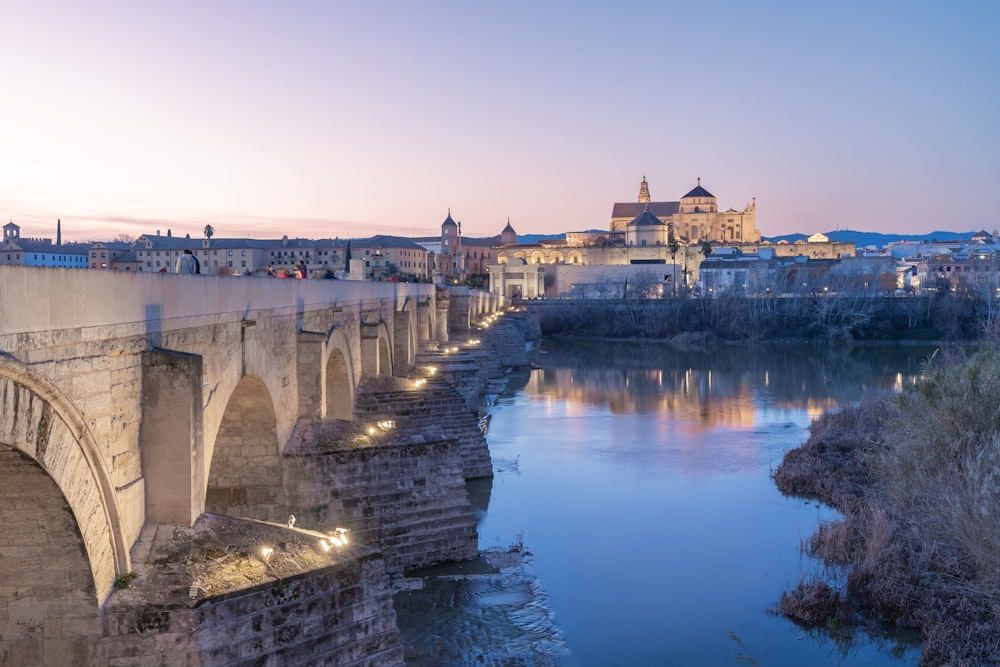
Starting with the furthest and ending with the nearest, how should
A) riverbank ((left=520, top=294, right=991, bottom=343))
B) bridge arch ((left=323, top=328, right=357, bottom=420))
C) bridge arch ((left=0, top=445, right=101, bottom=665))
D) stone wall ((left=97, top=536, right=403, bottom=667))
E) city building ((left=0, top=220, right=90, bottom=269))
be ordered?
riverbank ((left=520, top=294, right=991, bottom=343)), bridge arch ((left=323, top=328, right=357, bottom=420)), city building ((left=0, top=220, right=90, bottom=269)), stone wall ((left=97, top=536, right=403, bottom=667)), bridge arch ((left=0, top=445, right=101, bottom=665))

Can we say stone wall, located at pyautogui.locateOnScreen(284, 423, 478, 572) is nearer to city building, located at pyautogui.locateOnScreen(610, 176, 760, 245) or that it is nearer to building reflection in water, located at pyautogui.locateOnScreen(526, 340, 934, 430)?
building reflection in water, located at pyautogui.locateOnScreen(526, 340, 934, 430)

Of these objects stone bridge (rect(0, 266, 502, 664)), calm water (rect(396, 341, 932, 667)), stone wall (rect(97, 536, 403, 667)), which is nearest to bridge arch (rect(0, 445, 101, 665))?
stone bridge (rect(0, 266, 502, 664))

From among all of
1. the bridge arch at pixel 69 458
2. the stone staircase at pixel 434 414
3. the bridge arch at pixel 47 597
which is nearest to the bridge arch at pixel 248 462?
the bridge arch at pixel 69 458

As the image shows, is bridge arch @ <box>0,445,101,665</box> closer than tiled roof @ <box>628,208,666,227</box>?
Yes

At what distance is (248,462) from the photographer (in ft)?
32.5

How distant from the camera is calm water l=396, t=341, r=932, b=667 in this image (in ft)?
31.2

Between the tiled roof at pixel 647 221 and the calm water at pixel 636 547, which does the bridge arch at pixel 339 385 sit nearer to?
the calm water at pixel 636 547

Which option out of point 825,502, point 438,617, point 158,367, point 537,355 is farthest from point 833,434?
point 537,355

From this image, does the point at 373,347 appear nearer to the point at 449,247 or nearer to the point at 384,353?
the point at 384,353

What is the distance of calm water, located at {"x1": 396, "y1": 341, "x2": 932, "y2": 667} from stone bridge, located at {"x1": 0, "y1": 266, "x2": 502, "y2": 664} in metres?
2.88

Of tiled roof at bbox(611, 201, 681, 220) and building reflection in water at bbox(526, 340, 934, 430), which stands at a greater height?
tiled roof at bbox(611, 201, 681, 220)

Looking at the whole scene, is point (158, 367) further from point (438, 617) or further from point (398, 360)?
point (398, 360)

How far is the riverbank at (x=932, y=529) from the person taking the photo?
31.2ft

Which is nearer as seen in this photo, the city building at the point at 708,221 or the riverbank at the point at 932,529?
the riverbank at the point at 932,529
